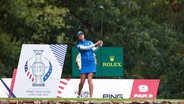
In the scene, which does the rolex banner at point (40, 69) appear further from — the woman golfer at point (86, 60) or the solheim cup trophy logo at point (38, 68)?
the woman golfer at point (86, 60)

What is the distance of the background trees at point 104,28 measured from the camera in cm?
3641

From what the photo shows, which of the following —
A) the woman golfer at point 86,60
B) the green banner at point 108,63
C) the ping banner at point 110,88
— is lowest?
the ping banner at point 110,88

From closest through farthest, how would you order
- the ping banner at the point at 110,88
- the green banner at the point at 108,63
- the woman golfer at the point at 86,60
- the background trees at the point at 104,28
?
the woman golfer at the point at 86,60 → the ping banner at the point at 110,88 → the green banner at the point at 108,63 → the background trees at the point at 104,28

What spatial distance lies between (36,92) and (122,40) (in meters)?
16.0

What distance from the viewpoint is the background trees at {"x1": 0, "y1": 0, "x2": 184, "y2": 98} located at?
36.4m

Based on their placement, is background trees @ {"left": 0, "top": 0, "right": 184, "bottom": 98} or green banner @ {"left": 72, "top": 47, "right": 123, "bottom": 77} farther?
background trees @ {"left": 0, "top": 0, "right": 184, "bottom": 98}

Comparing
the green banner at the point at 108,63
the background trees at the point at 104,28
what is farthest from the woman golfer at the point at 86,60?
the background trees at the point at 104,28

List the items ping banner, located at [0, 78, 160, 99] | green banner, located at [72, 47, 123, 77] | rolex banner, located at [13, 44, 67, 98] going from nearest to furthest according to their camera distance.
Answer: rolex banner, located at [13, 44, 67, 98] → ping banner, located at [0, 78, 160, 99] → green banner, located at [72, 47, 123, 77]

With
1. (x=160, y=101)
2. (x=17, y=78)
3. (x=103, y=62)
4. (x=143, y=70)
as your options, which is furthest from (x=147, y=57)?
(x=160, y=101)

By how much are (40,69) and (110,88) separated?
10.3 feet

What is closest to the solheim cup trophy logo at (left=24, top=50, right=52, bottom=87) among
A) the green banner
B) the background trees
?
the green banner

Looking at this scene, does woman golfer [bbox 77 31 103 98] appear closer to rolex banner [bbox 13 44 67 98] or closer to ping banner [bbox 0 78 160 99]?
rolex banner [bbox 13 44 67 98]

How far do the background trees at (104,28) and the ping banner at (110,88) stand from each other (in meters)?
8.12

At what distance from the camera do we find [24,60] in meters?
23.6
